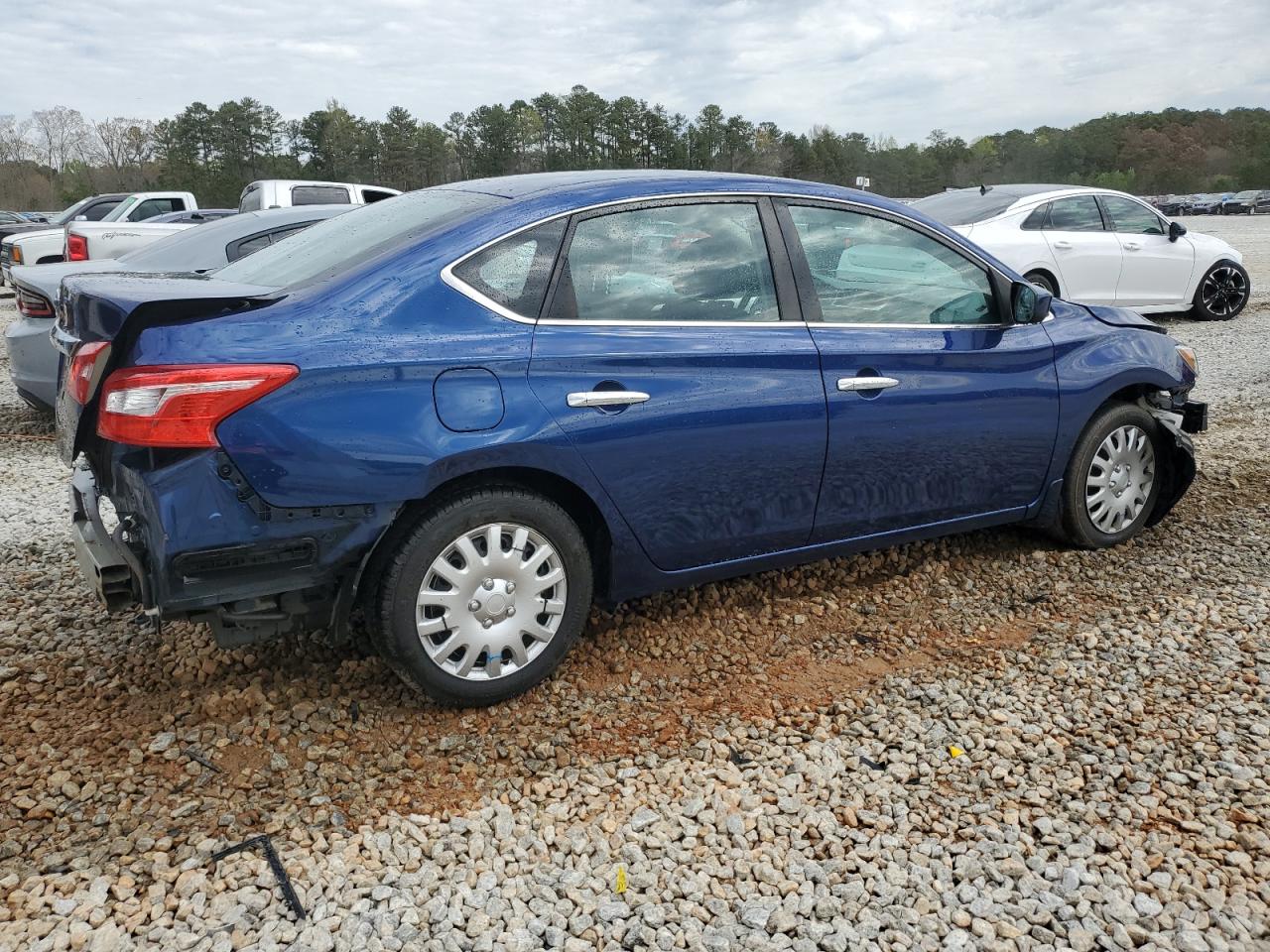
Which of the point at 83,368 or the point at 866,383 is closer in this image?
the point at 83,368

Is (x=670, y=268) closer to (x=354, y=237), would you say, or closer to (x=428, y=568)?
(x=354, y=237)

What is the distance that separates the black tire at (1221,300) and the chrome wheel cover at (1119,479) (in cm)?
874

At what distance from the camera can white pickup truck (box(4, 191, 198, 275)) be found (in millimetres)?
13188

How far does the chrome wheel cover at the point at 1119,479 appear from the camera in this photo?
4.54 meters

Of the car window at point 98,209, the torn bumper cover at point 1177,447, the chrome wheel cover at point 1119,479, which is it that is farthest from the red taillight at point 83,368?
the car window at point 98,209

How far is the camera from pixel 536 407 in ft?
10.1

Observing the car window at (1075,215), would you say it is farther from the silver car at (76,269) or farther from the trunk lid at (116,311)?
the trunk lid at (116,311)

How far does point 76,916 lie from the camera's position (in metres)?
2.39

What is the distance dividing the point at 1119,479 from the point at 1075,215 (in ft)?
23.0

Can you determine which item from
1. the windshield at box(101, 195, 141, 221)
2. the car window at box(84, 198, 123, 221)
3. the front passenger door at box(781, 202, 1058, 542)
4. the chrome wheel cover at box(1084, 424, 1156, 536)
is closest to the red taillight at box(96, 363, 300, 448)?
the front passenger door at box(781, 202, 1058, 542)

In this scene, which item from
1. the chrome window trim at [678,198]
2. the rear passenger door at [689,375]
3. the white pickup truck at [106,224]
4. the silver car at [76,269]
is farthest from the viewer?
the white pickup truck at [106,224]

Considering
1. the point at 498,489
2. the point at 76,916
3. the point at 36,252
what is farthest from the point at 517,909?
the point at 36,252

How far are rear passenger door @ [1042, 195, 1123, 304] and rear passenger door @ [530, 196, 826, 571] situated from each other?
25.7 ft

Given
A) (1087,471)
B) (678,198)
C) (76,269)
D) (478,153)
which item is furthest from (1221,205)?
(678,198)
